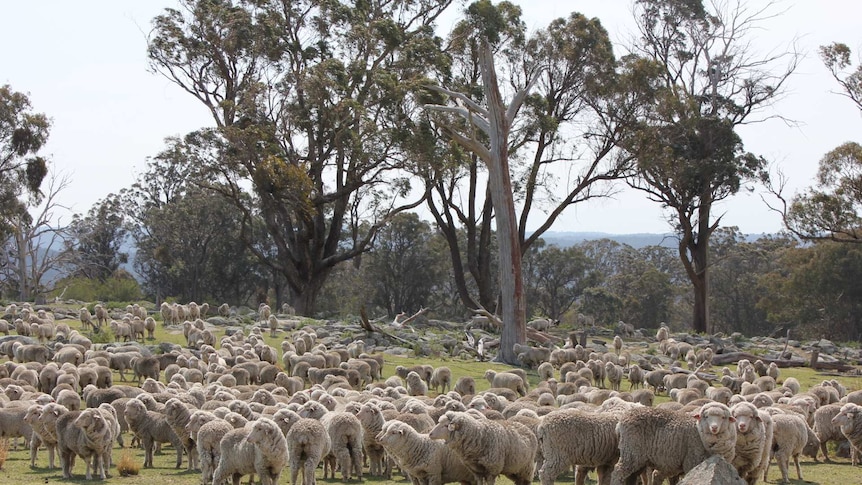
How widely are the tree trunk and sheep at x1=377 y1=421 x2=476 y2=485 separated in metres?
19.6

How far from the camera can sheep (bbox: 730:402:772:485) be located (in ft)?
34.7

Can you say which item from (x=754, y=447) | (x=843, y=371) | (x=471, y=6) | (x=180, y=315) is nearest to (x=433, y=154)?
(x=471, y=6)

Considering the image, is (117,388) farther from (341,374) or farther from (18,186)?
(18,186)

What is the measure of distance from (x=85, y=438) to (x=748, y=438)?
884 centimetres

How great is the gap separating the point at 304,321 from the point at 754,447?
1130 inches

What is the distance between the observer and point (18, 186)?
174 ft

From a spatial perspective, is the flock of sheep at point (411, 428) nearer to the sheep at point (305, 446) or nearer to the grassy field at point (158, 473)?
the sheep at point (305, 446)

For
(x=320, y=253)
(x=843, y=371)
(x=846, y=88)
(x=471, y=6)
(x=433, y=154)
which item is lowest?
(x=843, y=371)

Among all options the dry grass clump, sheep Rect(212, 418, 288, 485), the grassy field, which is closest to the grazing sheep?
the grassy field

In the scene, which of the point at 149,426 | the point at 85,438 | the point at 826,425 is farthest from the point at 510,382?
the point at 85,438

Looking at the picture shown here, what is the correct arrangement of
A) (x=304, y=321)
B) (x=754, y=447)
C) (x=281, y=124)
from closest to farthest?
(x=754, y=447) → (x=304, y=321) → (x=281, y=124)

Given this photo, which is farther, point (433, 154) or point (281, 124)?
point (281, 124)

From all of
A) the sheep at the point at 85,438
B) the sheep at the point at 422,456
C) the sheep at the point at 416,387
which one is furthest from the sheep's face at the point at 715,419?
the sheep at the point at 416,387

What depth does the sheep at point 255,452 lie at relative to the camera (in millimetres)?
11312
